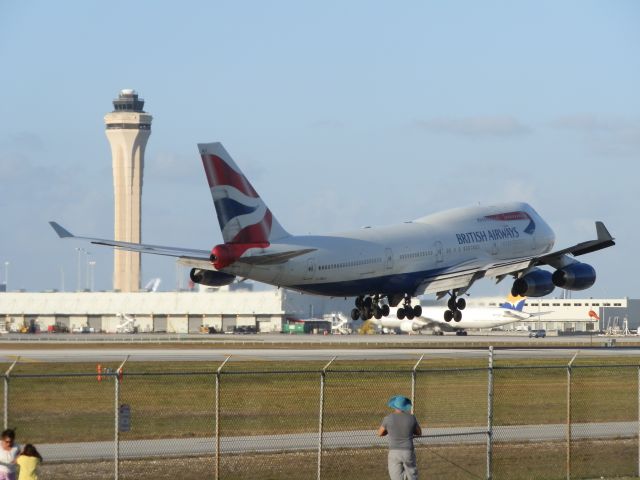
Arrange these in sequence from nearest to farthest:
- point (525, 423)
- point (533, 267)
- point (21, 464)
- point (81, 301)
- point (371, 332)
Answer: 1. point (21, 464)
2. point (525, 423)
3. point (533, 267)
4. point (371, 332)
5. point (81, 301)

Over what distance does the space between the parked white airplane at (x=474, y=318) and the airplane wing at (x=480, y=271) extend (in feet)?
Result: 200

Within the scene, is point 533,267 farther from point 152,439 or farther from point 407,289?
point 152,439

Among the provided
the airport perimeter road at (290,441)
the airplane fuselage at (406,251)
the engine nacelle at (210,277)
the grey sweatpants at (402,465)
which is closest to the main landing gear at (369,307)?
the airplane fuselage at (406,251)

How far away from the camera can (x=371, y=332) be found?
138 m

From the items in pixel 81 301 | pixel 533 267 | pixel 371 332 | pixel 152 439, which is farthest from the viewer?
pixel 81 301

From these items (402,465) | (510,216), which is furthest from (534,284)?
(402,465)

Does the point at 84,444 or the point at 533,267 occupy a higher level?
the point at 533,267

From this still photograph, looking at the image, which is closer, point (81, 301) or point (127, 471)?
point (127, 471)

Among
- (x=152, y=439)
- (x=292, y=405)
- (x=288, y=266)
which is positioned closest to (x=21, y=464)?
(x=152, y=439)

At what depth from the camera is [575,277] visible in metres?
59.5

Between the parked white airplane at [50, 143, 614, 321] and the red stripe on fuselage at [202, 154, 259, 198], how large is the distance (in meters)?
0.04

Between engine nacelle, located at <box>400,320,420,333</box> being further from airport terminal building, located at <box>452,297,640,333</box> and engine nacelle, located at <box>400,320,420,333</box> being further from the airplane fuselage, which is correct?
the airplane fuselage

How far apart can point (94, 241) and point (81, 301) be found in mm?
107221

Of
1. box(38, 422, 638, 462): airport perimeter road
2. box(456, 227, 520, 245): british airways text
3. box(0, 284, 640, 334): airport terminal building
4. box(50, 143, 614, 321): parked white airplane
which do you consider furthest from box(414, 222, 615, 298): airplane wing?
box(0, 284, 640, 334): airport terminal building
